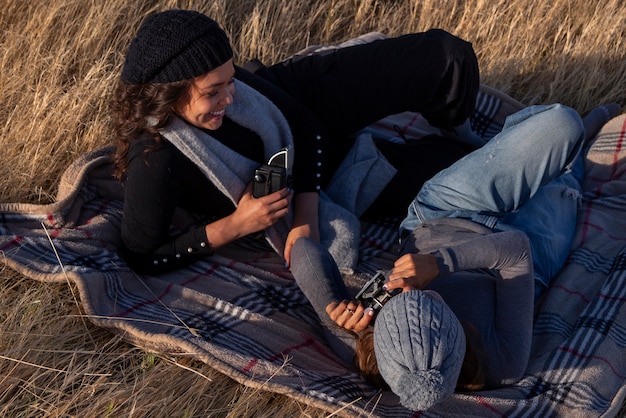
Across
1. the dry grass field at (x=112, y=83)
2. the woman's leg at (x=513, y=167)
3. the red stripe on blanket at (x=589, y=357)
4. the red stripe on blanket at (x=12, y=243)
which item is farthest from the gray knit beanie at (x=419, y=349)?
the red stripe on blanket at (x=12, y=243)

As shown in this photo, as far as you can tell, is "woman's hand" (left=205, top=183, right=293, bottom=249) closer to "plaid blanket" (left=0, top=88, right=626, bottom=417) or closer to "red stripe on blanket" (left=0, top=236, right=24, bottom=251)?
"plaid blanket" (left=0, top=88, right=626, bottom=417)

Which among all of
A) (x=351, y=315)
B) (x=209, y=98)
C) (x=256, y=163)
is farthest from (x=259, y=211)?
(x=351, y=315)

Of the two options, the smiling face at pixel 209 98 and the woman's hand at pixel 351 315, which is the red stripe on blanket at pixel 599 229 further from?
the smiling face at pixel 209 98

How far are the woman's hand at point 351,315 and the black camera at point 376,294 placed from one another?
0.06 feet

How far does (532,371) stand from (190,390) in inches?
43.5

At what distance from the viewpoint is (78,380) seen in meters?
2.41

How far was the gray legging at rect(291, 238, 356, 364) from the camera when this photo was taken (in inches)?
99.3

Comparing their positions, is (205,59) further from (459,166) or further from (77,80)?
(77,80)

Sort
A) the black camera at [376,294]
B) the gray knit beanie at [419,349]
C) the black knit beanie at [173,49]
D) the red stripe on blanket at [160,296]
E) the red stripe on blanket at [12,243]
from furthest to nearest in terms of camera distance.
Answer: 1. the red stripe on blanket at [12,243]
2. the red stripe on blanket at [160,296]
3. the black knit beanie at [173,49]
4. the black camera at [376,294]
5. the gray knit beanie at [419,349]

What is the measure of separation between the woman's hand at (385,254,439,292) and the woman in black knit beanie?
0.55 meters

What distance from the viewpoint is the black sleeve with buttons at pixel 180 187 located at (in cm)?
265

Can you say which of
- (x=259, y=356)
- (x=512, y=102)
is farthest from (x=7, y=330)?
(x=512, y=102)

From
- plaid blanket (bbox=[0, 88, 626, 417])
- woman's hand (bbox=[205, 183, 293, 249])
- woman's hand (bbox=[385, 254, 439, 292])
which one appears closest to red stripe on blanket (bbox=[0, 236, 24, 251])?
plaid blanket (bbox=[0, 88, 626, 417])

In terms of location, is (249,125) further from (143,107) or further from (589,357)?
(589,357)
